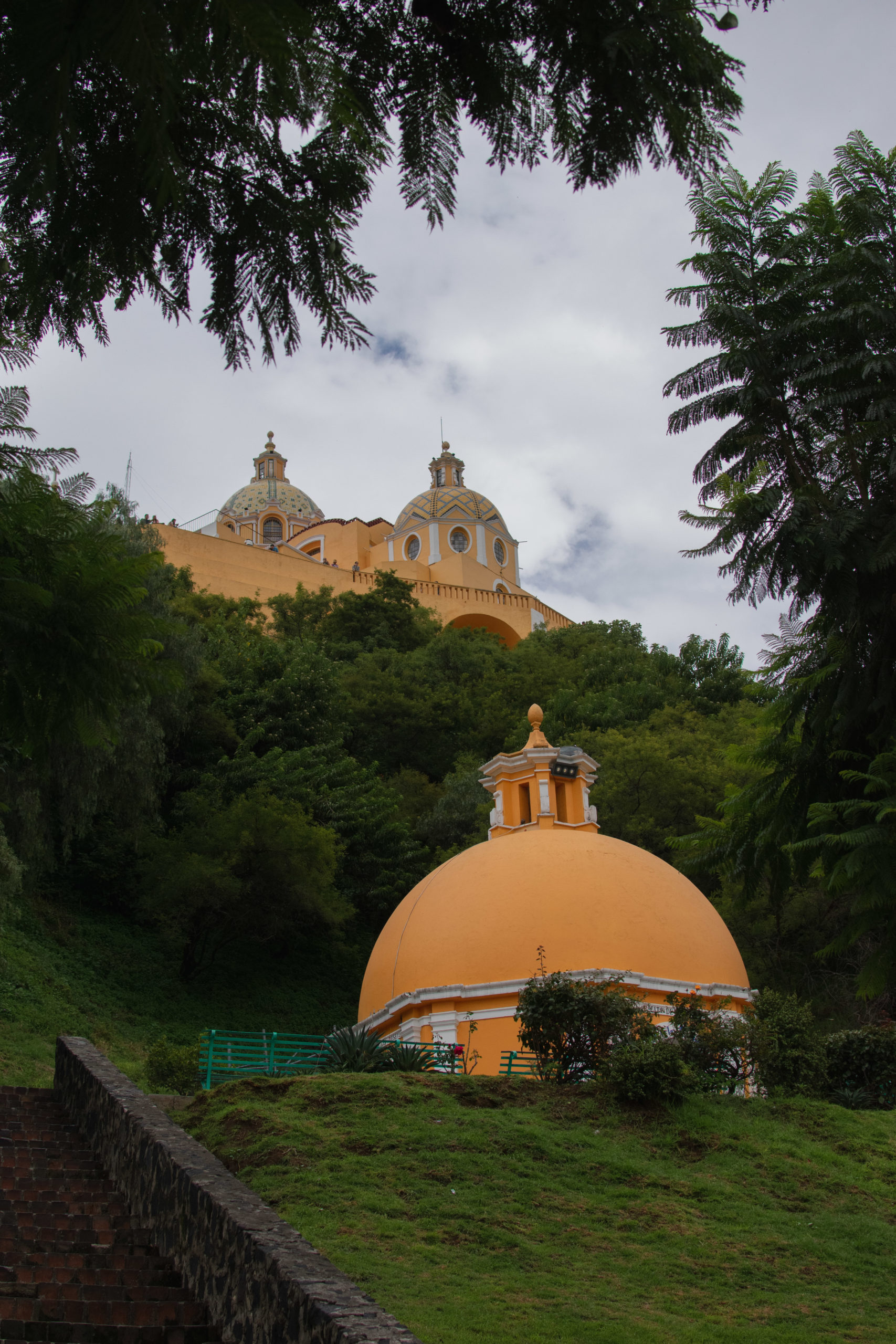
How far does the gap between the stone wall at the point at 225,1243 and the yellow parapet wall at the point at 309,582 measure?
37.5m

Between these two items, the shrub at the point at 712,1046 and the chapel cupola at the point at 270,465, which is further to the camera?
the chapel cupola at the point at 270,465

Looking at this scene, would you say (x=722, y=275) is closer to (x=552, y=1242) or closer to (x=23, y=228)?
(x=23, y=228)

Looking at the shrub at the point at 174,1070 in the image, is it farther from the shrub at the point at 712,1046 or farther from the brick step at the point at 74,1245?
the brick step at the point at 74,1245

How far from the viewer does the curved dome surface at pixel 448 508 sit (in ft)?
192

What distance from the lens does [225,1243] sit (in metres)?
5.56

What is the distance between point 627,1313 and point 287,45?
24.9ft

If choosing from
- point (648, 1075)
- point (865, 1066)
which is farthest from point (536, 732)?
point (648, 1075)

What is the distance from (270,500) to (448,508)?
43.4 ft

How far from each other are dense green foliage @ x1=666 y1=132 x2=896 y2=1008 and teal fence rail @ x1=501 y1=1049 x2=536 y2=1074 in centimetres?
653

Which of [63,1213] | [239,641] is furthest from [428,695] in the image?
[63,1213]

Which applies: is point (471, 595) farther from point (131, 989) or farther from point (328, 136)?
point (328, 136)

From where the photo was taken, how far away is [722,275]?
757 centimetres

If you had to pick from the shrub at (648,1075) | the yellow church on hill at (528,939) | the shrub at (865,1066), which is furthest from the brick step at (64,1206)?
the shrub at (865,1066)

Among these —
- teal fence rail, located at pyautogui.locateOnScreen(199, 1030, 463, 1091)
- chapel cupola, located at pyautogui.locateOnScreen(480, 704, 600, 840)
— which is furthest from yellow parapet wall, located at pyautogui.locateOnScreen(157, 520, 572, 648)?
teal fence rail, located at pyautogui.locateOnScreen(199, 1030, 463, 1091)
